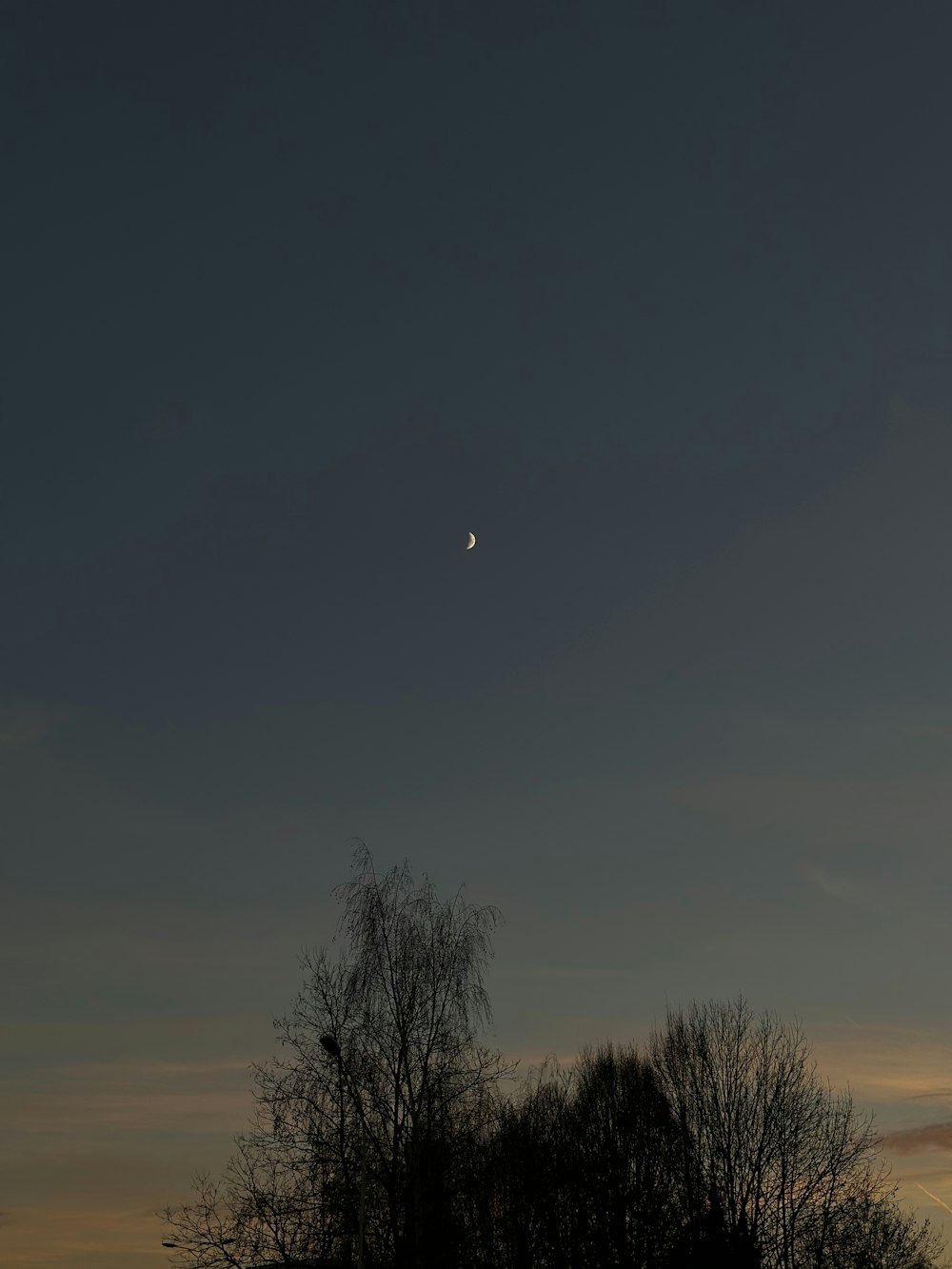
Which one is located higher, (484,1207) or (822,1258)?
(484,1207)

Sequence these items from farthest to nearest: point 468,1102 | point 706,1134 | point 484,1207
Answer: point 706,1134
point 484,1207
point 468,1102

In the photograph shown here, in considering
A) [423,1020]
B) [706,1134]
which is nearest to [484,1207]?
[706,1134]

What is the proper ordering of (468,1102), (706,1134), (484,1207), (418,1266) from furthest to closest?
(706,1134) < (484,1207) < (468,1102) < (418,1266)

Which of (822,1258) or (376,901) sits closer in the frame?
(376,901)

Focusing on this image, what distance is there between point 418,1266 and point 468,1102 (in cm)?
437

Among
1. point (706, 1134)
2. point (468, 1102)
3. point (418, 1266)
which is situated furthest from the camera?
point (706, 1134)

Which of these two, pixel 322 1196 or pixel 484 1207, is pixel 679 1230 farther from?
pixel 322 1196

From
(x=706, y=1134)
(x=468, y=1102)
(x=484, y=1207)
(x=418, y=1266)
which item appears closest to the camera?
(x=418, y=1266)

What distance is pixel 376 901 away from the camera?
36.2 m

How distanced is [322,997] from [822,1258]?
23.3 metres

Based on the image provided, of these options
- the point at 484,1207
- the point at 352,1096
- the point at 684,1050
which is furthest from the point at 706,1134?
the point at 352,1096

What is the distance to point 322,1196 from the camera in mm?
31984

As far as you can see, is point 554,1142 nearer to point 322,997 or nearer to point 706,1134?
point 706,1134

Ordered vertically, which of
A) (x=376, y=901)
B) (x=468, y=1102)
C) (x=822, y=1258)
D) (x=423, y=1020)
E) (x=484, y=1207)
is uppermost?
(x=376, y=901)
